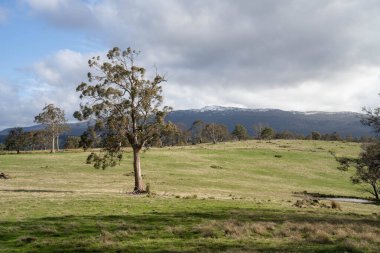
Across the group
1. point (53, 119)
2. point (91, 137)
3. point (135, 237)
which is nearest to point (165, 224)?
point (135, 237)

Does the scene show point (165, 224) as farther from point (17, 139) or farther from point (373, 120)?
point (17, 139)

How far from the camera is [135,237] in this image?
19469 mm

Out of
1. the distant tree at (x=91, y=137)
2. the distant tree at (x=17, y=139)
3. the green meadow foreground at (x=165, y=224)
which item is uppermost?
the distant tree at (x=17, y=139)

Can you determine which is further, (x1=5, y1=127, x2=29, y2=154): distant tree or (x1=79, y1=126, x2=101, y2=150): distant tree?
(x1=5, y1=127, x2=29, y2=154): distant tree

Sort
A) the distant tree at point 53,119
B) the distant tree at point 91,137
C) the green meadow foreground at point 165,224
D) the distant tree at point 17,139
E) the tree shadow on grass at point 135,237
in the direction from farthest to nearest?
1. the distant tree at point 17,139
2. the distant tree at point 53,119
3. the distant tree at point 91,137
4. the green meadow foreground at point 165,224
5. the tree shadow on grass at point 135,237

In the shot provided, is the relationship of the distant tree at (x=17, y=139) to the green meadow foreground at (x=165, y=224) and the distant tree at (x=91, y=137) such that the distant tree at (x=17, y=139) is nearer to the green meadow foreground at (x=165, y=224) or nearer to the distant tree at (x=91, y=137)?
the green meadow foreground at (x=165, y=224)

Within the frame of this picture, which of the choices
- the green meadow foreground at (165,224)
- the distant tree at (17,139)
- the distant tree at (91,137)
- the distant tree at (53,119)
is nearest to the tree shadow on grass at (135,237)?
the green meadow foreground at (165,224)

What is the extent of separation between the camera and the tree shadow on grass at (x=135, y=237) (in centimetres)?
1695

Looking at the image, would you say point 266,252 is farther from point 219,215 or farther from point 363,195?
point 363,195

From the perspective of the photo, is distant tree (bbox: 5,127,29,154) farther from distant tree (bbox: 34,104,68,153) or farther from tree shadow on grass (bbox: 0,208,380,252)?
tree shadow on grass (bbox: 0,208,380,252)

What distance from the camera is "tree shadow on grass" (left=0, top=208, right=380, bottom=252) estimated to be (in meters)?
17.0

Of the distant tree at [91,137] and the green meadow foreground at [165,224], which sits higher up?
the distant tree at [91,137]

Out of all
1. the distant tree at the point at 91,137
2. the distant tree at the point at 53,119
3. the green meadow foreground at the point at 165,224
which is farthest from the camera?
the distant tree at the point at 53,119

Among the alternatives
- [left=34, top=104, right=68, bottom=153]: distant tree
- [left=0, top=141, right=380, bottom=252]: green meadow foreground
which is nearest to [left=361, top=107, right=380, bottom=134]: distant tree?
[left=0, top=141, right=380, bottom=252]: green meadow foreground
